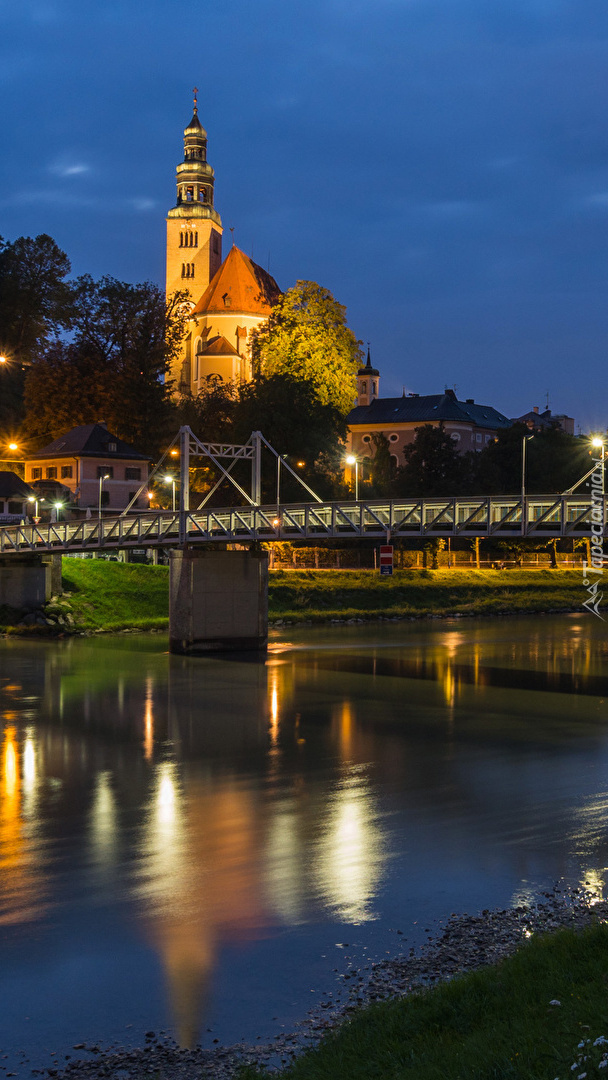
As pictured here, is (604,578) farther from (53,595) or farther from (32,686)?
(32,686)

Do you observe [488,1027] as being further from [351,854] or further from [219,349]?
[219,349]

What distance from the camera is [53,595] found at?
213 feet

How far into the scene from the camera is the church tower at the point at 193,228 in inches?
6083

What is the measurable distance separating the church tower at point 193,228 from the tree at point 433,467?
53.3 m

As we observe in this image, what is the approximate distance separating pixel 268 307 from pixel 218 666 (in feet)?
339

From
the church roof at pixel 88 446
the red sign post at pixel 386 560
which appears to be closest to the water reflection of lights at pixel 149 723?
the red sign post at pixel 386 560

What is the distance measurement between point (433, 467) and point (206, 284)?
186ft

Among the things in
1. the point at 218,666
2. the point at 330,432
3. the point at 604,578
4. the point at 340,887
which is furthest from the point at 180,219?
the point at 340,887

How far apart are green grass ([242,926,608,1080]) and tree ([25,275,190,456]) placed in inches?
4070

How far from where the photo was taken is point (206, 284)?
153375 mm

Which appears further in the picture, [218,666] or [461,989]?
[218,666]

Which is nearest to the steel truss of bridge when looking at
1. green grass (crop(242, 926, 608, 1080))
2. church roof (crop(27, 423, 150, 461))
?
green grass (crop(242, 926, 608, 1080))

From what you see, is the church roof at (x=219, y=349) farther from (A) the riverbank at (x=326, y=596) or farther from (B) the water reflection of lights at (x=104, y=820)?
(B) the water reflection of lights at (x=104, y=820)

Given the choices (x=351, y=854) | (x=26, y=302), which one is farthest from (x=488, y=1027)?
(x=26, y=302)
